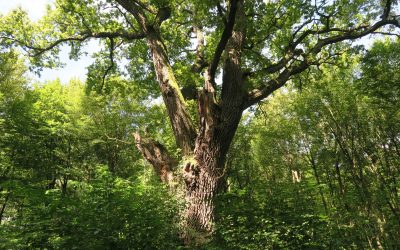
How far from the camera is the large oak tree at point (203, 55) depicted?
20.2 ft

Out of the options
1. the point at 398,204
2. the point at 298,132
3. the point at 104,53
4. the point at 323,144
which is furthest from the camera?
the point at 298,132

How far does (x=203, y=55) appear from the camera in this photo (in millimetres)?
10289

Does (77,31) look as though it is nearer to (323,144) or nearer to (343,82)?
(343,82)

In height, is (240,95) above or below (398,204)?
above

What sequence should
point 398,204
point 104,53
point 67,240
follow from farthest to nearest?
point 398,204 → point 104,53 → point 67,240

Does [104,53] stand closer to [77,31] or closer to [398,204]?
[77,31]

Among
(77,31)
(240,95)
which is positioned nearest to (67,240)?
(240,95)

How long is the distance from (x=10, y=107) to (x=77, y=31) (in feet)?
19.1

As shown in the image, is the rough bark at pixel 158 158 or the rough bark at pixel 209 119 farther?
the rough bark at pixel 158 158

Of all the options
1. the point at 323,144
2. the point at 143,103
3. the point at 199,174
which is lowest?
the point at 199,174

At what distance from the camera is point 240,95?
259 inches

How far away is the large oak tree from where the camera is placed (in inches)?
243

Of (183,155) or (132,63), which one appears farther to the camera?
(132,63)

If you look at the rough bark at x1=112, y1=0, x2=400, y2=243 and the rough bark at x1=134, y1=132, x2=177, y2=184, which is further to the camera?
the rough bark at x1=134, y1=132, x2=177, y2=184
